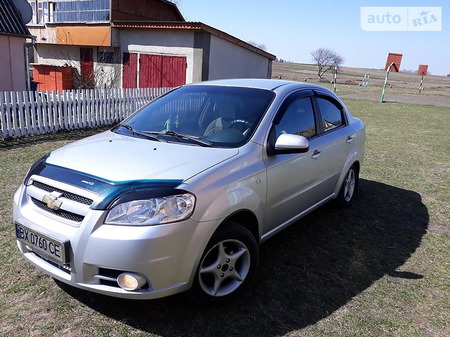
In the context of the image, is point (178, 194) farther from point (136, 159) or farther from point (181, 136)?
point (181, 136)

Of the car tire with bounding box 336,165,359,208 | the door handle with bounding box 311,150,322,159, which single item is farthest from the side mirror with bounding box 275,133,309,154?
the car tire with bounding box 336,165,359,208

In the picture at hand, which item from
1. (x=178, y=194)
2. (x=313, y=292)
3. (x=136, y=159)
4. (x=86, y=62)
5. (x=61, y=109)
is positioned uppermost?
(x=86, y=62)


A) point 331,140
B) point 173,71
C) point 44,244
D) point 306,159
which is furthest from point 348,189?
point 173,71

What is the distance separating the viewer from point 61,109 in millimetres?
9000

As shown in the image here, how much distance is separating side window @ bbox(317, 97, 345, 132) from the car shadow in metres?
1.14

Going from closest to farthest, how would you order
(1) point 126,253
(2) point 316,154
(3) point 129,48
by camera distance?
(1) point 126,253, (2) point 316,154, (3) point 129,48

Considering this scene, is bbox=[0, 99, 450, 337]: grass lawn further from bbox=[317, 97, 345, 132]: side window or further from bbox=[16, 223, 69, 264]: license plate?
bbox=[317, 97, 345, 132]: side window

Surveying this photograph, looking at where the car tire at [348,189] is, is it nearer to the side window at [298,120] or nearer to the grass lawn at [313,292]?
the grass lawn at [313,292]

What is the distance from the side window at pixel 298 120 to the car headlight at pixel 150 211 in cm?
127

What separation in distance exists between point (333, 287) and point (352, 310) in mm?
319

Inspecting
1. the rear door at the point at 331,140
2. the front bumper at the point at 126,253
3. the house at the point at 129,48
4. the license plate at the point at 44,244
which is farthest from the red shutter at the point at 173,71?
the front bumper at the point at 126,253

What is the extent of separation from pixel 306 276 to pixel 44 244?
7.01ft

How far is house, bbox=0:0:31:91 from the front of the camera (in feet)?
44.3

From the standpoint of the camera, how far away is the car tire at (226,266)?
8.64 ft
